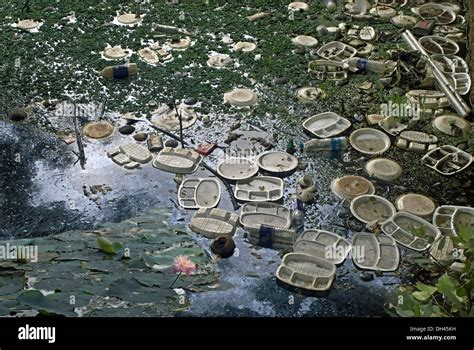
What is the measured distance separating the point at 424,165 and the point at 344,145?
1341 mm

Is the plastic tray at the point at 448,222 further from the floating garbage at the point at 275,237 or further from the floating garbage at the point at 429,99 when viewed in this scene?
the floating garbage at the point at 429,99

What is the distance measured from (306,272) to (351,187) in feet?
6.57

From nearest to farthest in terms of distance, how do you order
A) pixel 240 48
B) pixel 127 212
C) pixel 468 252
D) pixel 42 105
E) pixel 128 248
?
pixel 468 252 → pixel 128 248 → pixel 127 212 → pixel 42 105 → pixel 240 48

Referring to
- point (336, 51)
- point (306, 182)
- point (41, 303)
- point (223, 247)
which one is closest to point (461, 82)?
point (336, 51)

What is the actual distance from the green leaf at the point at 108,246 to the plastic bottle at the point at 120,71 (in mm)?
4600

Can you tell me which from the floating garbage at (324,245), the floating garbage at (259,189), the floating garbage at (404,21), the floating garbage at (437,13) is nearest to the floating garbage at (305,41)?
the floating garbage at (404,21)

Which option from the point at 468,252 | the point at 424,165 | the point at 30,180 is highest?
the point at 468,252

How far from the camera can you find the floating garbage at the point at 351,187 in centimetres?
1203

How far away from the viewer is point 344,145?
42.2ft

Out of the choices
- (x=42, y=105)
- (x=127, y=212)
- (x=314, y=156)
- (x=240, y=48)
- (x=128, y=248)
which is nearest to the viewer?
(x=128, y=248)

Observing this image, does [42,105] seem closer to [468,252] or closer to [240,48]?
[240,48]

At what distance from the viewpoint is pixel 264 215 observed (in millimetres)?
11648

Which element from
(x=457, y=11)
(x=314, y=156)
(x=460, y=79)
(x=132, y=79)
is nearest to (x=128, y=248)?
(x=314, y=156)

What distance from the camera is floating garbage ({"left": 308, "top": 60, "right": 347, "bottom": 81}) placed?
47.3ft
